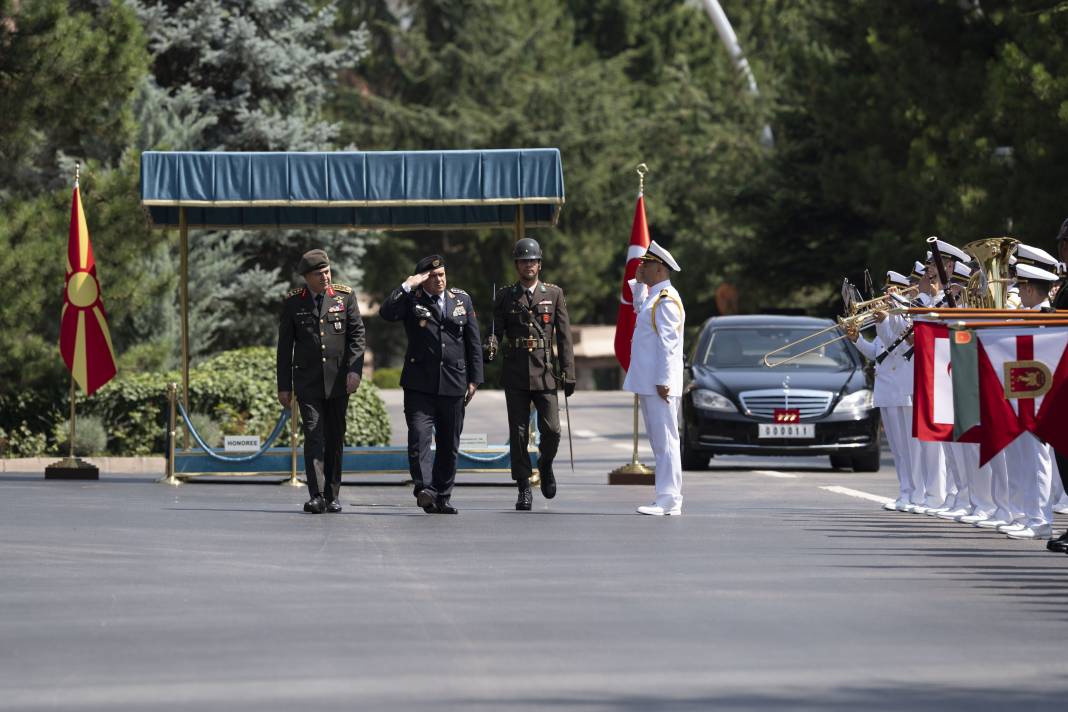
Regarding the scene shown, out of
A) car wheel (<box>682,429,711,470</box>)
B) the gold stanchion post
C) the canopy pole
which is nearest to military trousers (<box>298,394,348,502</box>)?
the gold stanchion post

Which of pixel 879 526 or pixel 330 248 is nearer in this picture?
pixel 879 526

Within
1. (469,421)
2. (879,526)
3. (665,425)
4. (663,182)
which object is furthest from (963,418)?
(663,182)

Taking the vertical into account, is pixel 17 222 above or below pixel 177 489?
above

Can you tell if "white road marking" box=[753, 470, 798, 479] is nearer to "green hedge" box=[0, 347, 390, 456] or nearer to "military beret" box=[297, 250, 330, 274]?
"green hedge" box=[0, 347, 390, 456]

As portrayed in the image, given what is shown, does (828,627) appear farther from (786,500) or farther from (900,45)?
(900,45)

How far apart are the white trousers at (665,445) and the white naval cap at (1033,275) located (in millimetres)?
2913

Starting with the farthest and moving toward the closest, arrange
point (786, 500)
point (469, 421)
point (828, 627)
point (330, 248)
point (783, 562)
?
point (469, 421) → point (330, 248) → point (786, 500) → point (783, 562) → point (828, 627)

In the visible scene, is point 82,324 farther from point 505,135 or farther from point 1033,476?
point 505,135

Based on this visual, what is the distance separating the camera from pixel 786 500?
1872 centimetres

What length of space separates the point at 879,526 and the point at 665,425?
182 cm

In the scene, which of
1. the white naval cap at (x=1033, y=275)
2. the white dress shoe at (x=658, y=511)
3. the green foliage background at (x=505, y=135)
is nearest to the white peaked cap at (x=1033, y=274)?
the white naval cap at (x=1033, y=275)

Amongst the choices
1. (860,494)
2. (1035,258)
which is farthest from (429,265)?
(860,494)

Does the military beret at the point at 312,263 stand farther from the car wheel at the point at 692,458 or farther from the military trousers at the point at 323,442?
the car wheel at the point at 692,458

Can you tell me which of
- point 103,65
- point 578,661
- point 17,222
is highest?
point 103,65
